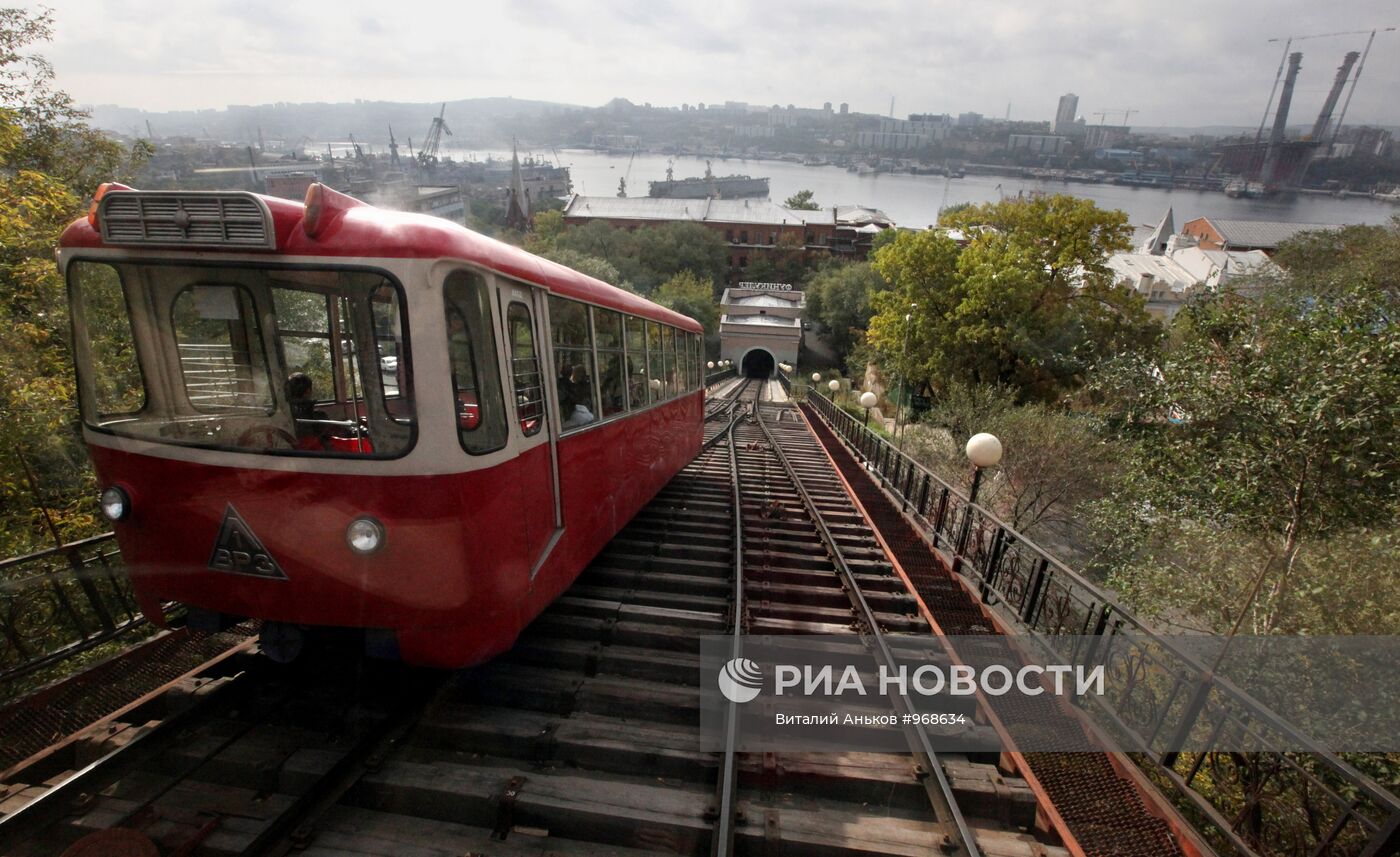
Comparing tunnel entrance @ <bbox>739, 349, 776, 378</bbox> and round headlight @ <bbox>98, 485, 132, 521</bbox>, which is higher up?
round headlight @ <bbox>98, 485, 132, 521</bbox>

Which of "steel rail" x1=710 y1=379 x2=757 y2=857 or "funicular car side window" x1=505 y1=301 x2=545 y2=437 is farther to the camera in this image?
"funicular car side window" x1=505 y1=301 x2=545 y2=437

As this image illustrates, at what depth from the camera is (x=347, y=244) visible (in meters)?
2.93

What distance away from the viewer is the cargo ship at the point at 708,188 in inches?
4678

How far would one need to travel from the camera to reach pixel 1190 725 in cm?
365

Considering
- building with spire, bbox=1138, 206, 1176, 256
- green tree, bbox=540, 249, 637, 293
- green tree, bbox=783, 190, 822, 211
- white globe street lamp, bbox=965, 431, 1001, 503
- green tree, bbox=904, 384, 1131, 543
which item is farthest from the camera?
green tree, bbox=783, 190, 822, 211

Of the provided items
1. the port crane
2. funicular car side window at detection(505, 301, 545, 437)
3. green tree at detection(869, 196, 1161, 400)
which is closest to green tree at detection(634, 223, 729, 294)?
green tree at detection(869, 196, 1161, 400)

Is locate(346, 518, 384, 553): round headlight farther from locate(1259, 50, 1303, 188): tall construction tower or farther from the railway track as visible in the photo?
locate(1259, 50, 1303, 188): tall construction tower

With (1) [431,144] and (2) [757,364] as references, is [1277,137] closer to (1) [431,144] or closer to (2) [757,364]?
(2) [757,364]

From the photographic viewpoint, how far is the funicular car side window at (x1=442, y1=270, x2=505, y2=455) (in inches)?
126

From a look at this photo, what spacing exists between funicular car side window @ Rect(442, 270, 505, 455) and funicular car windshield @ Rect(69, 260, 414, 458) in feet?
0.80

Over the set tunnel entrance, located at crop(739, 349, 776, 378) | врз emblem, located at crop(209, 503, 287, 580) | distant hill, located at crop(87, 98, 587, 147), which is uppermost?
distant hill, located at crop(87, 98, 587, 147)

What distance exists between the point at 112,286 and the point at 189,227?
76 cm

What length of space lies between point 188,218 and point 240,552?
174 centimetres

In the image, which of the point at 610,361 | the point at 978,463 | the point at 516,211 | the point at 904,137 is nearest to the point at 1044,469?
the point at 978,463
